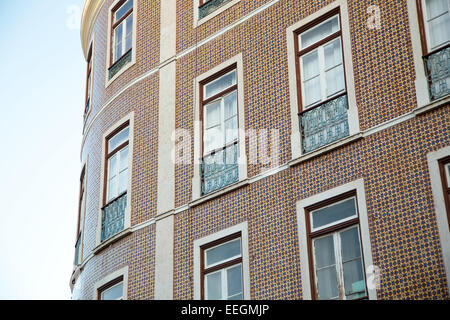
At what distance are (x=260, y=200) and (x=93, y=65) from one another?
8215mm

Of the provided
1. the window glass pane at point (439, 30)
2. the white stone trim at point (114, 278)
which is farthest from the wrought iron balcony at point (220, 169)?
the window glass pane at point (439, 30)

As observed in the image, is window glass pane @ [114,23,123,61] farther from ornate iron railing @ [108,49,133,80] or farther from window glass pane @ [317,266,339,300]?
window glass pane @ [317,266,339,300]

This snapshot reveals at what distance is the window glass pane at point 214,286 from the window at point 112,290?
240cm

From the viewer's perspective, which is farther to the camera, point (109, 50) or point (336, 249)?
point (109, 50)

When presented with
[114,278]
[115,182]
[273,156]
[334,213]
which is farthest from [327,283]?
[115,182]

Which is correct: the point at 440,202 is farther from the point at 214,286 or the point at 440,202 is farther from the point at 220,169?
the point at 220,169

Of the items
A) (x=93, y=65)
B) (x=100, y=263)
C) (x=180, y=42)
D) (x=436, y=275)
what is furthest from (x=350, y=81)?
(x=93, y=65)

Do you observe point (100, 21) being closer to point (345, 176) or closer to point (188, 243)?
point (188, 243)

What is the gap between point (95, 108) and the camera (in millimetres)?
19828

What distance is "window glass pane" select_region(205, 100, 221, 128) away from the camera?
1619 centimetres

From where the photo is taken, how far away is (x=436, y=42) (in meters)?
13.1

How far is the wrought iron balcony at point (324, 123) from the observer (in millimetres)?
13859

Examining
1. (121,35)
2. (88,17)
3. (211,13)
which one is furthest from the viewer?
(88,17)

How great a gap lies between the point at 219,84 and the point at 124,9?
476cm
